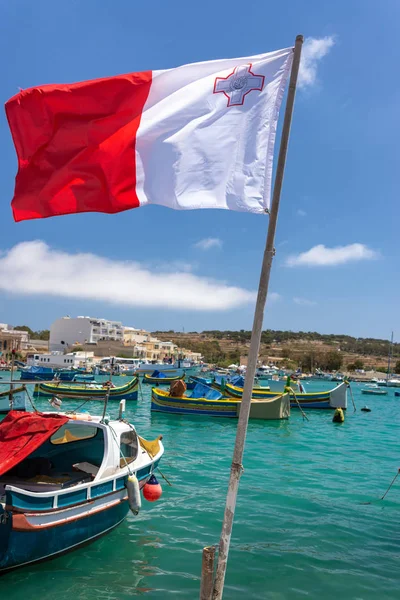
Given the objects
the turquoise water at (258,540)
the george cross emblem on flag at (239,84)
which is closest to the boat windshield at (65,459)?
the turquoise water at (258,540)

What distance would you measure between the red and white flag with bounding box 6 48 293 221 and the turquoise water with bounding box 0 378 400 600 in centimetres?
611

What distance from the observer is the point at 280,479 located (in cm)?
1597

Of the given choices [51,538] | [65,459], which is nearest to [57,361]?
[65,459]

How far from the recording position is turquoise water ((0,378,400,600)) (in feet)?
26.4

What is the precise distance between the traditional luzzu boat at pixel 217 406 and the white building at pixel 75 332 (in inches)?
4618

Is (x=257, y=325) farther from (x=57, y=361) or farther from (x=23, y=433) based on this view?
(x=57, y=361)

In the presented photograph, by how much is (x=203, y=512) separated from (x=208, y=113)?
31.7 ft

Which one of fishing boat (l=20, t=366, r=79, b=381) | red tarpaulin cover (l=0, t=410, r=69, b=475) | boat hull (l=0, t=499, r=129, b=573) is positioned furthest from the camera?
fishing boat (l=20, t=366, r=79, b=381)

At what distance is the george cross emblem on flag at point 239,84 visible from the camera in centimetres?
538

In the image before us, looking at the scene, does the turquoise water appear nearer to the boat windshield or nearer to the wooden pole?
the boat windshield

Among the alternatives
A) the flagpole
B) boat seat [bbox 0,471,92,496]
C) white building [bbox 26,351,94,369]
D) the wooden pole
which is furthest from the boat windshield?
white building [bbox 26,351,94,369]

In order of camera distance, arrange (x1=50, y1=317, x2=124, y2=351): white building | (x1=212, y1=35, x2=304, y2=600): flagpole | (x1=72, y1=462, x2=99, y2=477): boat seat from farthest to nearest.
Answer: (x1=50, y1=317, x2=124, y2=351): white building < (x1=72, y1=462, x2=99, y2=477): boat seat < (x1=212, y1=35, x2=304, y2=600): flagpole

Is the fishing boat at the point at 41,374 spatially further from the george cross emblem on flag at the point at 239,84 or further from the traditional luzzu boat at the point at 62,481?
the george cross emblem on flag at the point at 239,84

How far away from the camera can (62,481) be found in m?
9.73
